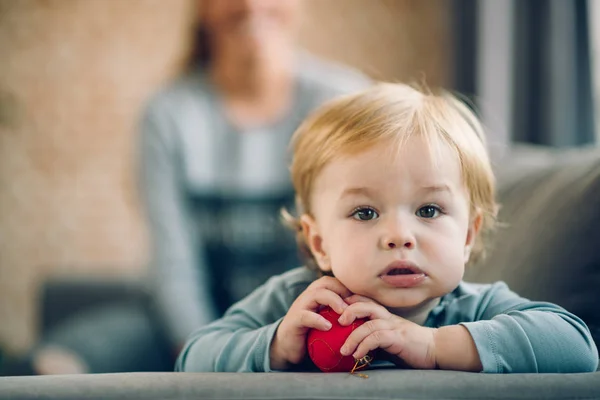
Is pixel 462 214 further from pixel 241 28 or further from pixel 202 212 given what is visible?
pixel 241 28

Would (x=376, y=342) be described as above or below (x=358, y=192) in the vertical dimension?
below

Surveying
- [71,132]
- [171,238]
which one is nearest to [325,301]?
[171,238]

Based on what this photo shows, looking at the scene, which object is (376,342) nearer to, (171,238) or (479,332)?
(479,332)

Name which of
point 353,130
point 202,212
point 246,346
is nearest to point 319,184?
point 353,130

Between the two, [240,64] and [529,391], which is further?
[240,64]

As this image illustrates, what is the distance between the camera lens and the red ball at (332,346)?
2.60 feet

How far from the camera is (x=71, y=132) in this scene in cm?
332

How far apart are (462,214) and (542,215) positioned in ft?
0.81

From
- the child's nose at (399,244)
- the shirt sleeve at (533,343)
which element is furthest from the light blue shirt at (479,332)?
the child's nose at (399,244)

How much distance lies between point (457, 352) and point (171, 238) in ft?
4.52

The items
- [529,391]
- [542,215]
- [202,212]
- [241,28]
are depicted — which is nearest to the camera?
[529,391]

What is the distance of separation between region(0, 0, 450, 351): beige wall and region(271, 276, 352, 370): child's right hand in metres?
2.54

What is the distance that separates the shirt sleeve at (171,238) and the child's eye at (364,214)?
4.06ft

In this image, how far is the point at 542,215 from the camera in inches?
42.0
